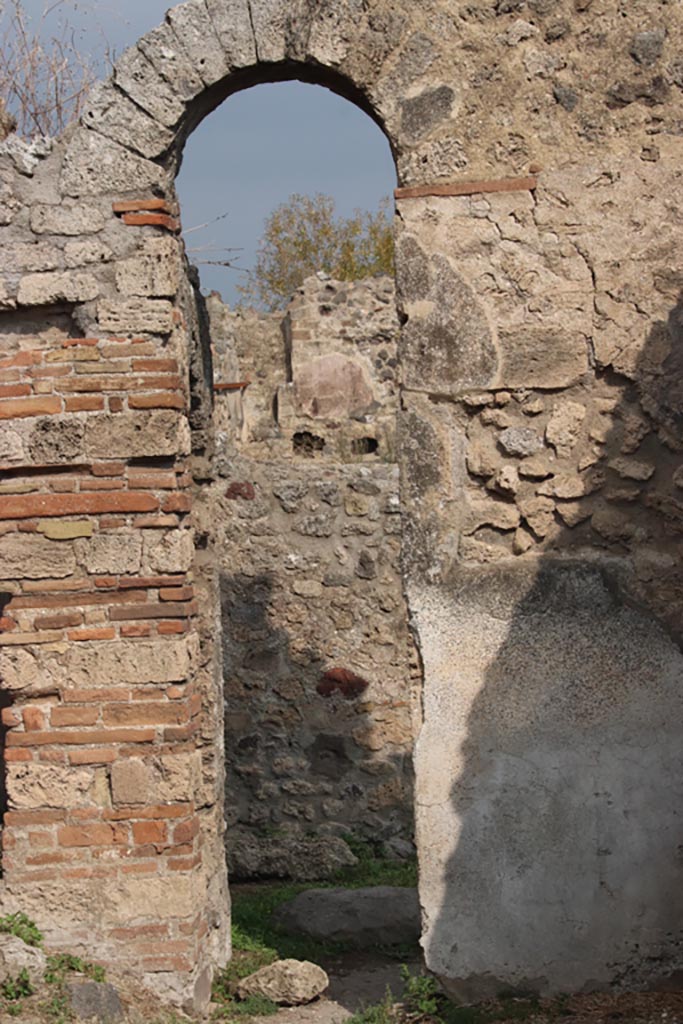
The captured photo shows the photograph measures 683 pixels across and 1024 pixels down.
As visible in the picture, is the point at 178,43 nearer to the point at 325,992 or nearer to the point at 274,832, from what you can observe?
the point at 325,992

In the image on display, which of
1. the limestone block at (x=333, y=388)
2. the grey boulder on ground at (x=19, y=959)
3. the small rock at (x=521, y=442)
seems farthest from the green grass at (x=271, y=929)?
the limestone block at (x=333, y=388)

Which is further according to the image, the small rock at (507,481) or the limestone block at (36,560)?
the limestone block at (36,560)

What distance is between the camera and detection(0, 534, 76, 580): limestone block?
523cm

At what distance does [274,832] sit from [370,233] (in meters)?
21.3

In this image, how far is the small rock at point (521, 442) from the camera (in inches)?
199

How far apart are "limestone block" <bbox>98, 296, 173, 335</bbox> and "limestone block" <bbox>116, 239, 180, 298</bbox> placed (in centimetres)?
5

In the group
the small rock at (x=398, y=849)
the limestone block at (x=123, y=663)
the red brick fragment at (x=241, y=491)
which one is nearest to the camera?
the limestone block at (x=123, y=663)

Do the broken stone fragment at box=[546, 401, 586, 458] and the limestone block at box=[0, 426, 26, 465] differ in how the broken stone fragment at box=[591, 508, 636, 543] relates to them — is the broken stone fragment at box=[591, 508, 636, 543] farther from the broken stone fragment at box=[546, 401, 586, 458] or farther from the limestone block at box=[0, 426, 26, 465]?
the limestone block at box=[0, 426, 26, 465]

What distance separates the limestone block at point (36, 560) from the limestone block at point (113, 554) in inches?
3.2

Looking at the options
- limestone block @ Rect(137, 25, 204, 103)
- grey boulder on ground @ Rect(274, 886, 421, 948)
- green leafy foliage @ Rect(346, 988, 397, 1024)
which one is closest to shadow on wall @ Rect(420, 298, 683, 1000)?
green leafy foliage @ Rect(346, 988, 397, 1024)

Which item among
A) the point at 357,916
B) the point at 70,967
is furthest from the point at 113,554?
the point at 357,916

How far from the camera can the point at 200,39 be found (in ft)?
17.4

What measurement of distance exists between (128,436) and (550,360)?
170 cm

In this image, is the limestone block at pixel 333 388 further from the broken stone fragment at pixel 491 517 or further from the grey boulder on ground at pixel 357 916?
the broken stone fragment at pixel 491 517
